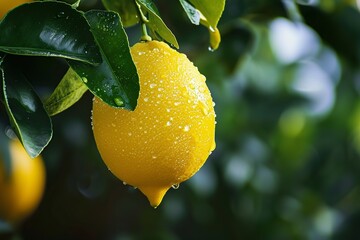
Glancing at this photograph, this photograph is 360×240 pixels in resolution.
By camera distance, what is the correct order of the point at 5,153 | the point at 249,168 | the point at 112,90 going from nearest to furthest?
1. the point at 112,90
2. the point at 5,153
3. the point at 249,168

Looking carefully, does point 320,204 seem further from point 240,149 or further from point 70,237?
point 70,237

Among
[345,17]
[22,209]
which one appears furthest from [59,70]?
[345,17]

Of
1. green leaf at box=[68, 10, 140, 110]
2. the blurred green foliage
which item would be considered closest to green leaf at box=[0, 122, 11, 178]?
the blurred green foliage

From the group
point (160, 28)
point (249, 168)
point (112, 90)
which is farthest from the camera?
point (249, 168)

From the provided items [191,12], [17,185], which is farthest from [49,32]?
[17,185]

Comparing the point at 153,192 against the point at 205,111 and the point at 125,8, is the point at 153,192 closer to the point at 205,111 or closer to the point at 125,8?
the point at 205,111
